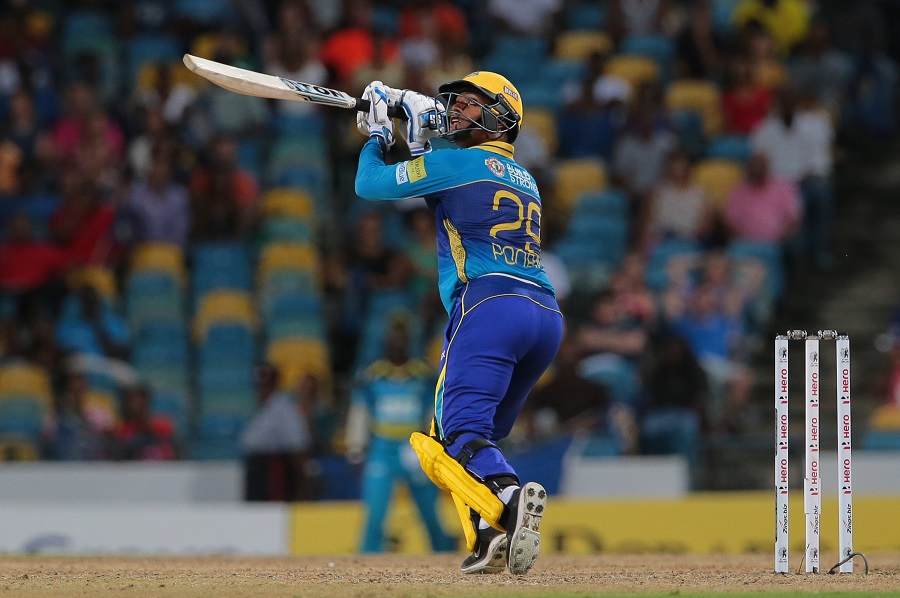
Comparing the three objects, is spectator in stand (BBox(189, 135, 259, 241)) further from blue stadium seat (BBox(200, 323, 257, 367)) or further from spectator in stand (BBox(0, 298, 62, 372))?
spectator in stand (BBox(0, 298, 62, 372))

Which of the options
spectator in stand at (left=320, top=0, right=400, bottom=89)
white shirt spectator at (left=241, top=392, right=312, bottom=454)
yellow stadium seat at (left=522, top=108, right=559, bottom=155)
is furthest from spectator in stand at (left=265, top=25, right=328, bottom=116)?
white shirt spectator at (left=241, top=392, right=312, bottom=454)

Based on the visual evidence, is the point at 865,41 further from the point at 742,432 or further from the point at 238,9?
the point at 238,9

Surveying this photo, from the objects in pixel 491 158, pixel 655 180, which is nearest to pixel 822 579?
pixel 491 158

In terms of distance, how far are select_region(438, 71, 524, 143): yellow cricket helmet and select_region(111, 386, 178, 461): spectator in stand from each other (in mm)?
6499

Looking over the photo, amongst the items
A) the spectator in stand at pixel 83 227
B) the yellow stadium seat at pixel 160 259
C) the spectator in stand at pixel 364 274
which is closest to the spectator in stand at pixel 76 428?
the spectator in stand at pixel 83 227

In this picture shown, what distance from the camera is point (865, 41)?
55.9 ft

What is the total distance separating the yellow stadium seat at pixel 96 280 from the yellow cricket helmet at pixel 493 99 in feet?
26.3

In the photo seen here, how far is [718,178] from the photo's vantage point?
15812 millimetres

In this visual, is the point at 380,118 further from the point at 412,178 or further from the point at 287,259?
the point at 287,259

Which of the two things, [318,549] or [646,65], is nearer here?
[318,549]

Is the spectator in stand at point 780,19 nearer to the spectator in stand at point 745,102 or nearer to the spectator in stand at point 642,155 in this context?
the spectator in stand at point 745,102

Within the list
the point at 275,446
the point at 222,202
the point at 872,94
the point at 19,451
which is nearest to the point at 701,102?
the point at 872,94

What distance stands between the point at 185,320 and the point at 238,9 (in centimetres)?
443

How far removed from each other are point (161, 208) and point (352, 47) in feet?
9.92
